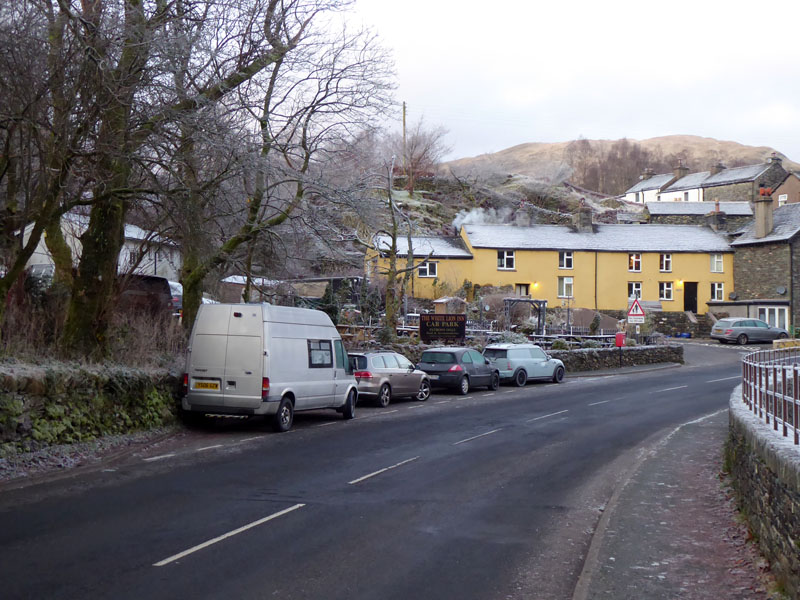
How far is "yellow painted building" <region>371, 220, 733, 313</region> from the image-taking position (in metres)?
56.6

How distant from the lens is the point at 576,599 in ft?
20.9

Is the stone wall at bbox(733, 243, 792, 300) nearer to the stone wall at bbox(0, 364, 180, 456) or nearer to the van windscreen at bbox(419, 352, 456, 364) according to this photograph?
the van windscreen at bbox(419, 352, 456, 364)

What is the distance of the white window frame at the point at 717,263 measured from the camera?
5947 centimetres

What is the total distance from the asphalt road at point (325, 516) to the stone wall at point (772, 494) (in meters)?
1.76

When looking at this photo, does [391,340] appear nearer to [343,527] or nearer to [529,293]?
[343,527]

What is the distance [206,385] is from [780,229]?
52.4 metres

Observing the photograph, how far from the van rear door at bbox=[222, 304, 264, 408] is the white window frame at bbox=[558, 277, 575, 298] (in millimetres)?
45104

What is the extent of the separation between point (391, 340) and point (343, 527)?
22534 mm

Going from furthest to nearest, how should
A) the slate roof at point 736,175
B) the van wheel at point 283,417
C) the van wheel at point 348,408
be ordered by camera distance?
the slate roof at point 736,175 → the van wheel at point 348,408 → the van wheel at point 283,417

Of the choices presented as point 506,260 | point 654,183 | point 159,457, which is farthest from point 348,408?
point 654,183

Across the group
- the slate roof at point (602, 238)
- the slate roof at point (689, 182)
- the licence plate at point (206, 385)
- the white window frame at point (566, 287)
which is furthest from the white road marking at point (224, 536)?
the slate roof at point (689, 182)

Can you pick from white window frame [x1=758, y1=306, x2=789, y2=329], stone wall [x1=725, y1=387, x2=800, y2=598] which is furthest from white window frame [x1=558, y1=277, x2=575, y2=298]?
stone wall [x1=725, y1=387, x2=800, y2=598]

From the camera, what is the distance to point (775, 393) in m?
8.67

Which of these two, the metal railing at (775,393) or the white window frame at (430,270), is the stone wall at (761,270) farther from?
the metal railing at (775,393)
